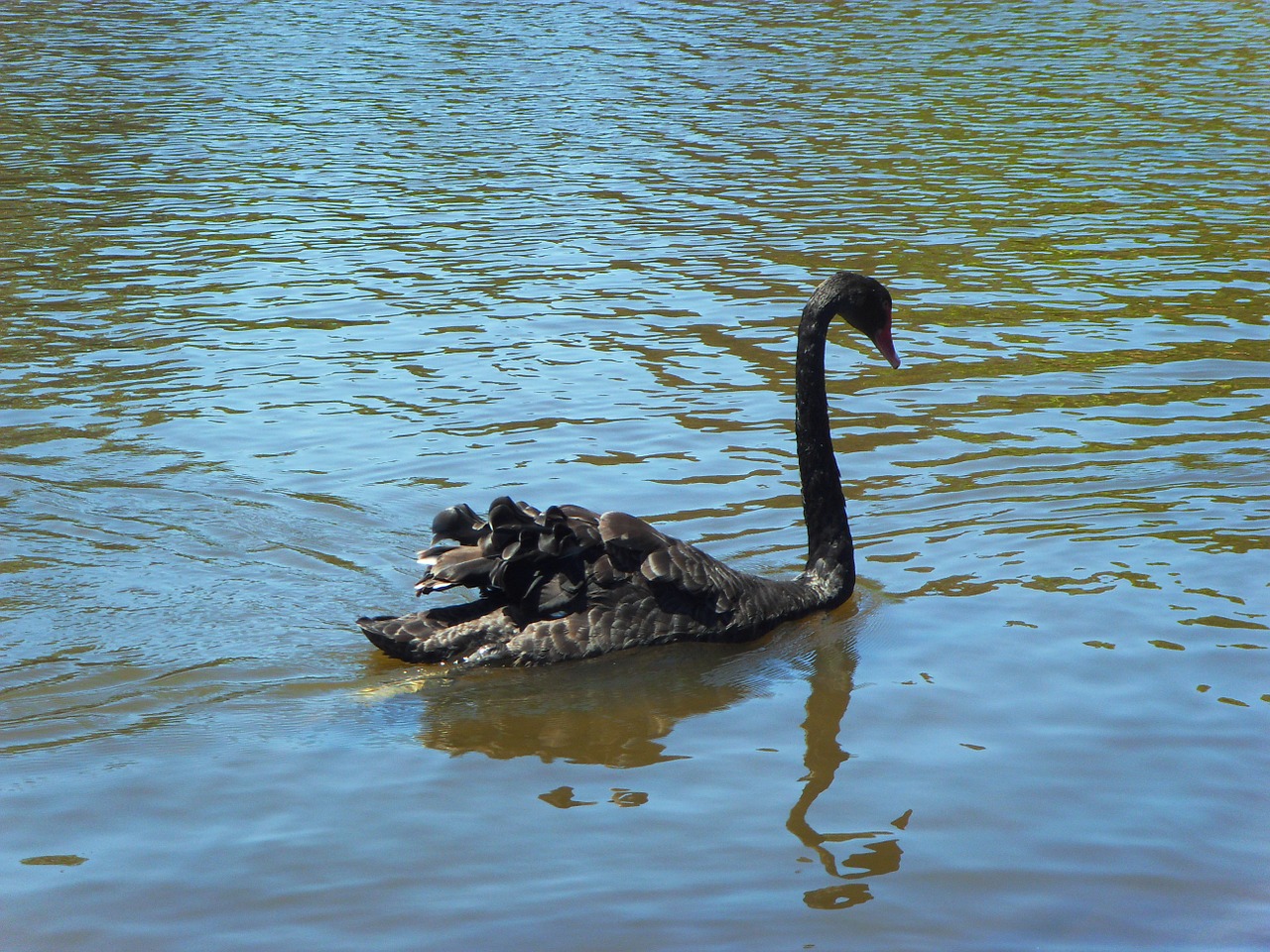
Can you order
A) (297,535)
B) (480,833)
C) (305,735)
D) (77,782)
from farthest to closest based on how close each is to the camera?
(297,535), (305,735), (77,782), (480,833)

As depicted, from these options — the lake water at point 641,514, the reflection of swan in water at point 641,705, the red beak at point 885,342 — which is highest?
the red beak at point 885,342

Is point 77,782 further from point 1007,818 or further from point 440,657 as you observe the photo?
point 1007,818

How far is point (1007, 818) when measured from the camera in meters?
4.87

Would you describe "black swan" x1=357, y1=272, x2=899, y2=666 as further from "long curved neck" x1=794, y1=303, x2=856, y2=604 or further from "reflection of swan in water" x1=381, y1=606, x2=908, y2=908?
"long curved neck" x1=794, y1=303, x2=856, y2=604

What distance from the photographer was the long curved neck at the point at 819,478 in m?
6.85

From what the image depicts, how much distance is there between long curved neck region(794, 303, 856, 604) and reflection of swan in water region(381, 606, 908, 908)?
10.1 inches

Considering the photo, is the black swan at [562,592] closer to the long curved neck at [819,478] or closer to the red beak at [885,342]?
the long curved neck at [819,478]

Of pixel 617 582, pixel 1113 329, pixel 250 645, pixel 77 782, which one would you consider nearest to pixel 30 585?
pixel 250 645

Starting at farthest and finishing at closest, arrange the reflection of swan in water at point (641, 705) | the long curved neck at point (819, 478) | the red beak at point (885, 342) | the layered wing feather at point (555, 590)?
the red beak at point (885, 342)
the long curved neck at point (819, 478)
the layered wing feather at point (555, 590)
the reflection of swan in water at point (641, 705)

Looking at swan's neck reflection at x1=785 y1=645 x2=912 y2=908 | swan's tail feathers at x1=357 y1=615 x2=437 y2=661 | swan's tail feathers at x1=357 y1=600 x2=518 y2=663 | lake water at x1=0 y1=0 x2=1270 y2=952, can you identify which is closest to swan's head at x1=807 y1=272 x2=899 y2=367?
lake water at x1=0 y1=0 x2=1270 y2=952

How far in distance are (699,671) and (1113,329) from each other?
594cm

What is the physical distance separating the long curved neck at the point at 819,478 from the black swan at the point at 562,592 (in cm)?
36

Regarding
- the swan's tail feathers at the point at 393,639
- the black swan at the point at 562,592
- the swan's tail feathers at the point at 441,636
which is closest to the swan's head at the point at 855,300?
the black swan at the point at 562,592

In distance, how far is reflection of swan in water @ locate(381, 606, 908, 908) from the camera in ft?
16.9
